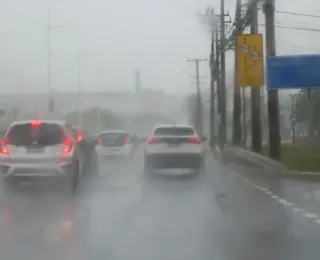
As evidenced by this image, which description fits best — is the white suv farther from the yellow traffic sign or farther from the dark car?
the yellow traffic sign

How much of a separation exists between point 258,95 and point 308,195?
1582cm

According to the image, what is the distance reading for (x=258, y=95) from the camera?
3269cm

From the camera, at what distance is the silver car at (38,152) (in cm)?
1662

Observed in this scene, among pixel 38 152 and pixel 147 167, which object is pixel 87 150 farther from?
pixel 38 152

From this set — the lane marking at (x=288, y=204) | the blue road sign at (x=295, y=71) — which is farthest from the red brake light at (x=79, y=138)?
the blue road sign at (x=295, y=71)

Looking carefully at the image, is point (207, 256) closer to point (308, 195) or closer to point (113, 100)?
point (308, 195)

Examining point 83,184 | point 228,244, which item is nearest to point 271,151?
point 83,184

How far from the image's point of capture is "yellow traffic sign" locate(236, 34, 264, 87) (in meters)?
31.6

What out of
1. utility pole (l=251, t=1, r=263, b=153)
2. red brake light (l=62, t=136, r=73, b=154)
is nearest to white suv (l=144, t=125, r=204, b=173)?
red brake light (l=62, t=136, r=73, b=154)

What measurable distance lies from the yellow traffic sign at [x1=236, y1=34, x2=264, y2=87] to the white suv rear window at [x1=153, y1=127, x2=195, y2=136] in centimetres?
901

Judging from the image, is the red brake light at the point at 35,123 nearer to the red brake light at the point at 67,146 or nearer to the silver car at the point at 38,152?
the silver car at the point at 38,152

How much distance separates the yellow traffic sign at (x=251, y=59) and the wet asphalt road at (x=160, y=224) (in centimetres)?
1273

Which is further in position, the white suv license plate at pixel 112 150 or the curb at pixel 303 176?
the white suv license plate at pixel 112 150

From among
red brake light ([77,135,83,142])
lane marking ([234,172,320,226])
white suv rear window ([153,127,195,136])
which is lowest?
lane marking ([234,172,320,226])
